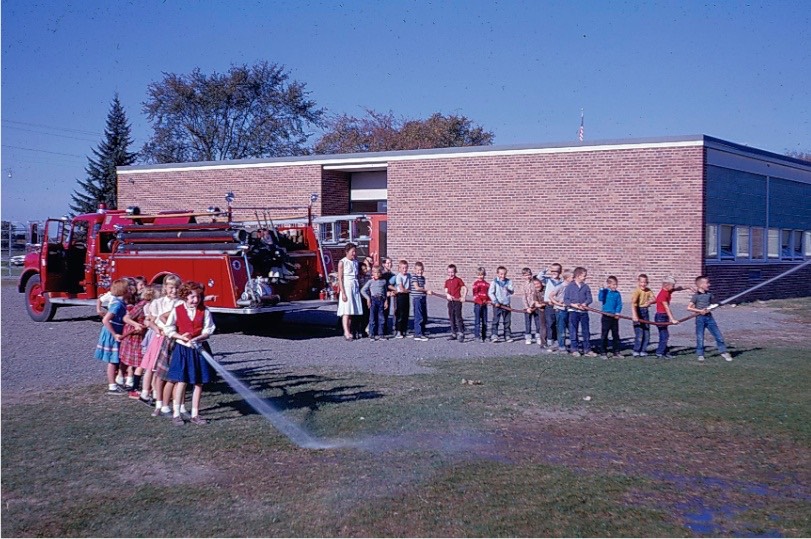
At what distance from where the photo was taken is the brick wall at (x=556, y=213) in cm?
2541

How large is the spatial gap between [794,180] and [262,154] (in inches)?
1657

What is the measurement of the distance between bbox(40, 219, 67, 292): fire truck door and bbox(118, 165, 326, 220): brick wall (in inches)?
427

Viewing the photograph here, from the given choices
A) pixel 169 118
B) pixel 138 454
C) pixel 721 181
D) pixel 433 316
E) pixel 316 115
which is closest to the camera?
pixel 138 454

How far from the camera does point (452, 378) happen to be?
12414mm

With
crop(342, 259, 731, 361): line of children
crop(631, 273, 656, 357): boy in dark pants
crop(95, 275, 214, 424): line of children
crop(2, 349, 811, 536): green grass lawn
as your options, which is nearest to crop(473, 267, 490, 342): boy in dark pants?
crop(342, 259, 731, 361): line of children

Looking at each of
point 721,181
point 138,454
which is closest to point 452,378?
point 138,454

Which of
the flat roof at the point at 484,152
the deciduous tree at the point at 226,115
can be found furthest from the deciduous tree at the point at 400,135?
the flat roof at the point at 484,152

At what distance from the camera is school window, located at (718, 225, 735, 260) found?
27031 mm

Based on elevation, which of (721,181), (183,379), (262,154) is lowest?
(183,379)

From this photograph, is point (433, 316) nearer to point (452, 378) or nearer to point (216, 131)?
point (452, 378)

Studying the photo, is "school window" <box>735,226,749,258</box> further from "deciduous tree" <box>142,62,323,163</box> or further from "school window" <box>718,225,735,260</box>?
"deciduous tree" <box>142,62,323,163</box>

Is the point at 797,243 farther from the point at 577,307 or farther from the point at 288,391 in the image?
the point at 288,391

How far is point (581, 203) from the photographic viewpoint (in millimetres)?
26906

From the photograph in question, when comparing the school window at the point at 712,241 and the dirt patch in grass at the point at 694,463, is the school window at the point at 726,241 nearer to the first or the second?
the school window at the point at 712,241
